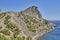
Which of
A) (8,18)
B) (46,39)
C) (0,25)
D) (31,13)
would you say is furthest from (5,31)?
(31,13)

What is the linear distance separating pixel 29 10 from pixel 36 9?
6.77 metres

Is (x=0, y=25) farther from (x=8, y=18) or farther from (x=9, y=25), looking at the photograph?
(x=8, y=18)

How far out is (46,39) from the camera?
400 feet

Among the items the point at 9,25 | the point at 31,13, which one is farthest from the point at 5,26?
the point at 31,13

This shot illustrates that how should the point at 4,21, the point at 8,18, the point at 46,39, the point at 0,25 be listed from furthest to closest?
the point at 46,39, the point at 8,18, the point at 4,21, the point at 0,25

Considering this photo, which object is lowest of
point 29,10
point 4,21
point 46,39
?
point 46,39

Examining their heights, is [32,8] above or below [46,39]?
above

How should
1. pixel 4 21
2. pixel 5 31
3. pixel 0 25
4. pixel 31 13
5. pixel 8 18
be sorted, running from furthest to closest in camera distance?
pixel 31 13
pixel 8 18
pixel 4 21
pixel 0 25
pixel 5 31

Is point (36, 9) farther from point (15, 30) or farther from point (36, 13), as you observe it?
point (15, 30)

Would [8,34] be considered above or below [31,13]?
below

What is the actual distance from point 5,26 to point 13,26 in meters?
3.40

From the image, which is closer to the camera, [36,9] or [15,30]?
[15,30]

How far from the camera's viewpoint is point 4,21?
277 ft

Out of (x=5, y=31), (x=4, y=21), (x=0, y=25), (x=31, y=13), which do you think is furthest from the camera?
(x=31, y=13)
